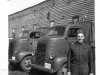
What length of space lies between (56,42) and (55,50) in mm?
309

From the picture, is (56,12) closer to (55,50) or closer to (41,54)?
→ (41,54)

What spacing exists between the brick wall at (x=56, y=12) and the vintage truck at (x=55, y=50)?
22.6 ft

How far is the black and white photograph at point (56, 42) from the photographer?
4.10 metres

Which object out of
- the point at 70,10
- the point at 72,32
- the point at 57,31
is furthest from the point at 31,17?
the point at 72,32

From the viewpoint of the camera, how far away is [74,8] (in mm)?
16375

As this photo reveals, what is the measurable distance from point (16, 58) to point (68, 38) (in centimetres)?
307

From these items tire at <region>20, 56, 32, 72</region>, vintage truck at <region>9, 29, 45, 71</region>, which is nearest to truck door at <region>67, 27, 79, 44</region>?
vintage truck at <region>9, 29, 45, 71</region>

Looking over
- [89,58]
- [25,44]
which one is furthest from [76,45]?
[25,44]

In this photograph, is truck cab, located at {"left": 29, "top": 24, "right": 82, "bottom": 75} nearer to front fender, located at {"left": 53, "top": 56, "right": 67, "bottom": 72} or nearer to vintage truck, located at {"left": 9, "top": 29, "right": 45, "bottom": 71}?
front fender, located at {"left": 53, "top": 56, "right": 67, "bottom": 72}

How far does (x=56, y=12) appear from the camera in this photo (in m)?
18.7

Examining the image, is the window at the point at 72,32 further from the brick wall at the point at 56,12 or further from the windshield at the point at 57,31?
the brick wall at the point at 56,12

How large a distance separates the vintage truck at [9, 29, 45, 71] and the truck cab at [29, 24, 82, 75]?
1.81 m
